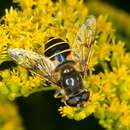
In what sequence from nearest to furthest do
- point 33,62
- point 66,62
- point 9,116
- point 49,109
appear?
point 33,62 → point 66,62 → point 9,116 → point 49,109

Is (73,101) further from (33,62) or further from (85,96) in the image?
(33,62)

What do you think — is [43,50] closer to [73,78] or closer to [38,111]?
[73,78]

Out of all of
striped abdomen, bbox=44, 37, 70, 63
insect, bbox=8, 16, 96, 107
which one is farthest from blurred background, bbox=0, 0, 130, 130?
→ striped abdomen, bbox=44, 37, 70, 63

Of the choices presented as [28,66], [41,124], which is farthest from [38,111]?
[28,66]

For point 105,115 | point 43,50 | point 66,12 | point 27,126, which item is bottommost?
point 27,126

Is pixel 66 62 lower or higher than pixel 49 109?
higher

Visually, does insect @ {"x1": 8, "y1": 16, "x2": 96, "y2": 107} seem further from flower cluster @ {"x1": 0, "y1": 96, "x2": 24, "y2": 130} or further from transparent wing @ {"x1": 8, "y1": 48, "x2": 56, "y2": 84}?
flower cluster @ {"x1": 0, "y1": 96, "x2": 24, "y2": 130}

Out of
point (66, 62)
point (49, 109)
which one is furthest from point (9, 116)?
point (66, 62)
